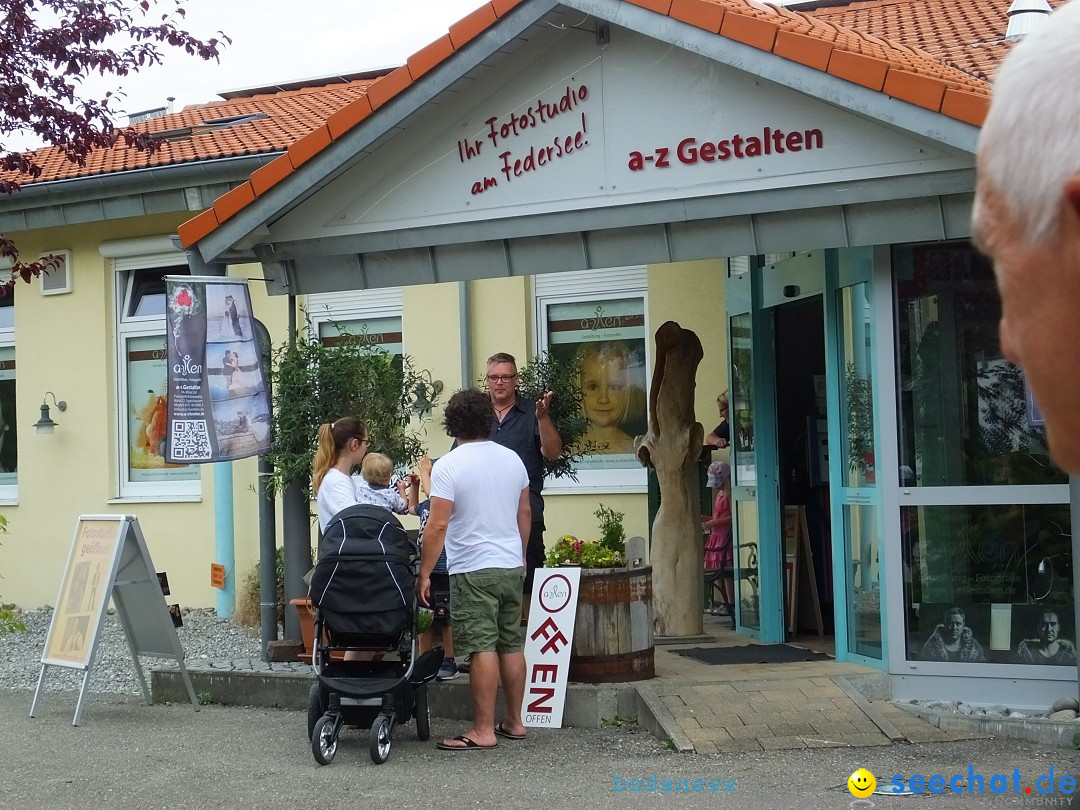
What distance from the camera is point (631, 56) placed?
7883mm

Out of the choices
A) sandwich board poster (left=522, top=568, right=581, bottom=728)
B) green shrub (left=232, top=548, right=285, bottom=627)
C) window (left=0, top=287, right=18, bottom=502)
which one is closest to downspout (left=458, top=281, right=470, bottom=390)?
green shrub (left=232, top=548, right=285, bottom=627)

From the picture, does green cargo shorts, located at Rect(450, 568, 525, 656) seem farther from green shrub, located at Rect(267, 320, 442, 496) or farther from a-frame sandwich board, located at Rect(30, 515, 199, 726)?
a-frame sandwich board, located at Rect(30, 515, 199, 726)

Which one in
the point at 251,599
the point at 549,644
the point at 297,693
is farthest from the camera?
the point at 251,599

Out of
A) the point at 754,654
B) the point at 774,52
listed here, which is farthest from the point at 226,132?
the point at 774,52

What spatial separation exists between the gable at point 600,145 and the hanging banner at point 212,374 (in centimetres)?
74

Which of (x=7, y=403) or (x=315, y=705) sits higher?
(x=7, y=403)

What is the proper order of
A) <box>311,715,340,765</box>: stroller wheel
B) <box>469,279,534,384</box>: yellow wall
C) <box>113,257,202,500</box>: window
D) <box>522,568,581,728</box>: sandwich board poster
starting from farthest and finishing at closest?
1. <box>113,257,202,500</box>: window
2. <box>469,279,534,384</box>: yellow wall
3. <box>522,568,581,728</box>: sandwich board poster
4. <box>311,715,340,765</box>: stroller wheel

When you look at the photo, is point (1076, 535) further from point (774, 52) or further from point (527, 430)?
point (527, 430)

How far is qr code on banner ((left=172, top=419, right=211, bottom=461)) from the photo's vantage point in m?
8.23

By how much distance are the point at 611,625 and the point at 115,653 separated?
538 cm

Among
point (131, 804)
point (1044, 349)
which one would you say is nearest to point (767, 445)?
point (131, 804)

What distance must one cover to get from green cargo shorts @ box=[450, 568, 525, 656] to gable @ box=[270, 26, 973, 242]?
2223 millimetres

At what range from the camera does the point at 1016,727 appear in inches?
275

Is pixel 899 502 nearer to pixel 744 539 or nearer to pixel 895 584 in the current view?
pixel 895 584
